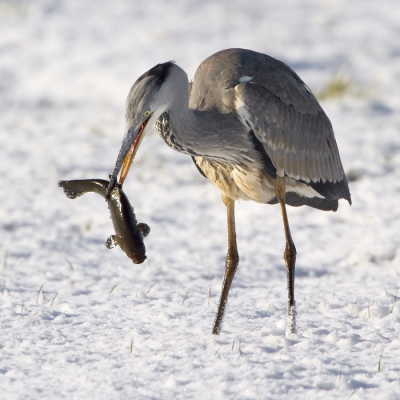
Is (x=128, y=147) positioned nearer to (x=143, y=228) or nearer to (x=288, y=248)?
(x=143, y=228)

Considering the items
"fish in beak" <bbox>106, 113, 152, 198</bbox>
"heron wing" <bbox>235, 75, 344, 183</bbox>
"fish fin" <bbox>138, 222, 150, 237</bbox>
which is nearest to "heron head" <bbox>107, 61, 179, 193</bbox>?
"fish in beak" <bbox>106, 113, 152, 198</bbox>

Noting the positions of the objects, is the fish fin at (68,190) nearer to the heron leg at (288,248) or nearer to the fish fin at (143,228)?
the fish fin at (143,228)

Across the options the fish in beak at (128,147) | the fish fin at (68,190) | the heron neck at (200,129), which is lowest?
the fish fin at (68,190)

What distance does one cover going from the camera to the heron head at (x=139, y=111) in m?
3.82

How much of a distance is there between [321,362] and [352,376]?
0.61 feet

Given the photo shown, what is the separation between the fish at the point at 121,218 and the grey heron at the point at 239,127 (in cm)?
17

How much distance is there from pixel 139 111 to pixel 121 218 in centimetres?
64

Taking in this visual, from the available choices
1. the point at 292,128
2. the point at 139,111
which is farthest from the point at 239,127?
the point at 139,111

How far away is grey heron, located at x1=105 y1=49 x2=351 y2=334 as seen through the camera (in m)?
3.95

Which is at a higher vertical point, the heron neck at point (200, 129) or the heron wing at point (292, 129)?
the heron wing at point (292, 129)

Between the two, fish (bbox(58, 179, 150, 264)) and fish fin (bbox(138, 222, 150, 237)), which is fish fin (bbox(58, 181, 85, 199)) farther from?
fish fin (bbox(138, 222, 150, 237))

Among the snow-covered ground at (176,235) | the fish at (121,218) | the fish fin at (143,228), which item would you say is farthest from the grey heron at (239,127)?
the snow-covered ground at (176,235)

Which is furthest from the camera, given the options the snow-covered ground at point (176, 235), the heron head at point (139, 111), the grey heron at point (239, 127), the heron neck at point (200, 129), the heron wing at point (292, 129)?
the heron wing at point (292, 129)

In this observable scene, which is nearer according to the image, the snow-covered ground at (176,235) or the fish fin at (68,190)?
the snow-covered ground at (176,235)
